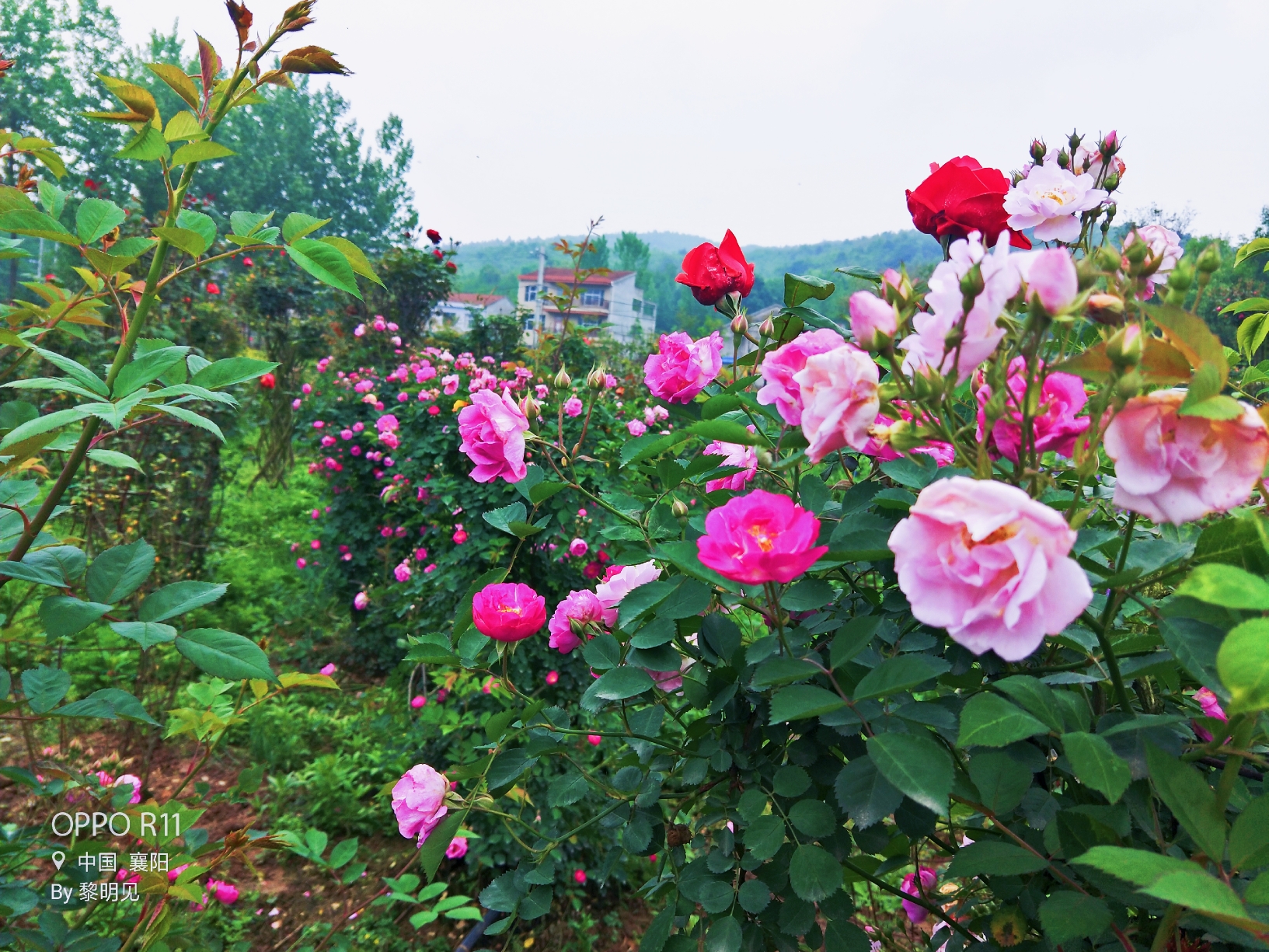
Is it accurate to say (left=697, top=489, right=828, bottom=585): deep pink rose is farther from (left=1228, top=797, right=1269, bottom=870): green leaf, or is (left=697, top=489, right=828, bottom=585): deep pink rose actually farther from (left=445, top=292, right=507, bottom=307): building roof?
(left=445, top=292, right=507, bottom=307): building roof

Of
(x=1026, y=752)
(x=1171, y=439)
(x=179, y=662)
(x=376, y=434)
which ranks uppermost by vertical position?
(x=1171, y=439)

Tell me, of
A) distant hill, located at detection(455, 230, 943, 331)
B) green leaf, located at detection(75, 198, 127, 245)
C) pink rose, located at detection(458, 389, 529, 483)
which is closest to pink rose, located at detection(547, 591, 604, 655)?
pink rose, located at detection(458, 389, 529, 483)

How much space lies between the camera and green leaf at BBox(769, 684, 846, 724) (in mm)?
460

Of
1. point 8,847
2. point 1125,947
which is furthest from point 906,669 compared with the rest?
point 8,847

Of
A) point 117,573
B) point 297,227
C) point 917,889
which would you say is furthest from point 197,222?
point 917,889

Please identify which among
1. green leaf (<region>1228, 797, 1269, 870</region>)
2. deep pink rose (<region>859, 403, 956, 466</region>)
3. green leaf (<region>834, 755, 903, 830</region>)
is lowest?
green leaf (<region>834, 755, 903, 830</region>)

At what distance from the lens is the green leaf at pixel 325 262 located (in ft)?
2.26

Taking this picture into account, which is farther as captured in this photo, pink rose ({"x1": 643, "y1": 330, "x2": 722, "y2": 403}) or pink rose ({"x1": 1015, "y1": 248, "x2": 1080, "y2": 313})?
pink rose ({"x1": 643, "y1": 330, "x2": 722, "y2": 403})

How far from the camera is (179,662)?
2.73 m

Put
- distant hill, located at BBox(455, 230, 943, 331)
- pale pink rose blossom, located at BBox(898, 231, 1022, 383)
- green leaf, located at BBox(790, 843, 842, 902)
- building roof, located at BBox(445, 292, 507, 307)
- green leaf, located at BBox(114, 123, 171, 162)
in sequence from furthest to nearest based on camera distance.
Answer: distant hill, located at BBox(455, 230, 943, 331) < building roof, located at BBox(445, 292, 507, 307) < green leaf, located at BBox(114, 123, 171, 162) < green leaf, located at BBox(790, 843, 842, 902) < pale pink rose blossom, located at BBox(898, 231, 1022, 383)

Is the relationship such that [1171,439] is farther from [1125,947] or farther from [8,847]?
[8,847]

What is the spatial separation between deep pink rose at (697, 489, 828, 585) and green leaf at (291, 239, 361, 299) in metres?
0.44

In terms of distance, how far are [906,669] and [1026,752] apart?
126 millimetres

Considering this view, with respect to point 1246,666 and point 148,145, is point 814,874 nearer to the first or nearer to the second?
point 1246,666
